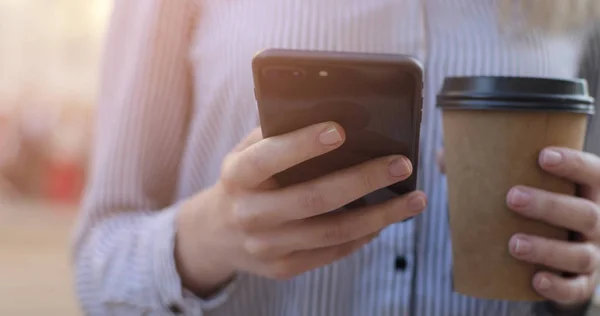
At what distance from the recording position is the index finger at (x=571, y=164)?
457 mm

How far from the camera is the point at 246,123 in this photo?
2.12ft

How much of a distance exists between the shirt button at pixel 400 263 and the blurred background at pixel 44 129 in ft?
Result: 4.70

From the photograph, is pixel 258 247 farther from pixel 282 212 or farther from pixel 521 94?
pixel 521 94

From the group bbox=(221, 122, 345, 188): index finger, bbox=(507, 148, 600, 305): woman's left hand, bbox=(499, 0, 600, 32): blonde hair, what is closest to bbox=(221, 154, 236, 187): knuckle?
bbox=(221, 122, 345, 188): index finger

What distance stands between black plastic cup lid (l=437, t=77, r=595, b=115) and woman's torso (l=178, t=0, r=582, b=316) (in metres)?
0.17

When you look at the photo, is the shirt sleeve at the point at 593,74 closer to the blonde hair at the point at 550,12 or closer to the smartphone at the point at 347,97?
the blonde hair at the point at 550,12

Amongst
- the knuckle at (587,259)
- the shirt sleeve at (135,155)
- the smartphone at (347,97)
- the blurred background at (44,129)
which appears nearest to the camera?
the smartphone at (347,97)

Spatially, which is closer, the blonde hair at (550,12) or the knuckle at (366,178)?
the knuckle at (366,178)

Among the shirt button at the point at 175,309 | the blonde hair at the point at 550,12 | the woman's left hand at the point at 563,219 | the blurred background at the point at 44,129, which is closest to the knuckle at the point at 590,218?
the woman's left hand at the point at 563,219

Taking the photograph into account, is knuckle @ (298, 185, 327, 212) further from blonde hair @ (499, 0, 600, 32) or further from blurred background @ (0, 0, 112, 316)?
blurred background @ (0, 0, 112, 316)

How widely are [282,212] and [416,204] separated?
117mm

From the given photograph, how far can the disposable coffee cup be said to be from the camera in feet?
1.47

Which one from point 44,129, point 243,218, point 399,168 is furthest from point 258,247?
point 44,129

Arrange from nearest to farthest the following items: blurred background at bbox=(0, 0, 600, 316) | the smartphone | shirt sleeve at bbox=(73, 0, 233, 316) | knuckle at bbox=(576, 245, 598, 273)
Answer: the smartphone → knuckle at bbox=(576, 245, 598, 273) → shirt sleeve at bbox=(73, 0, 233, 316) → blurred background at bbox=(0, 0, 600, 316)
